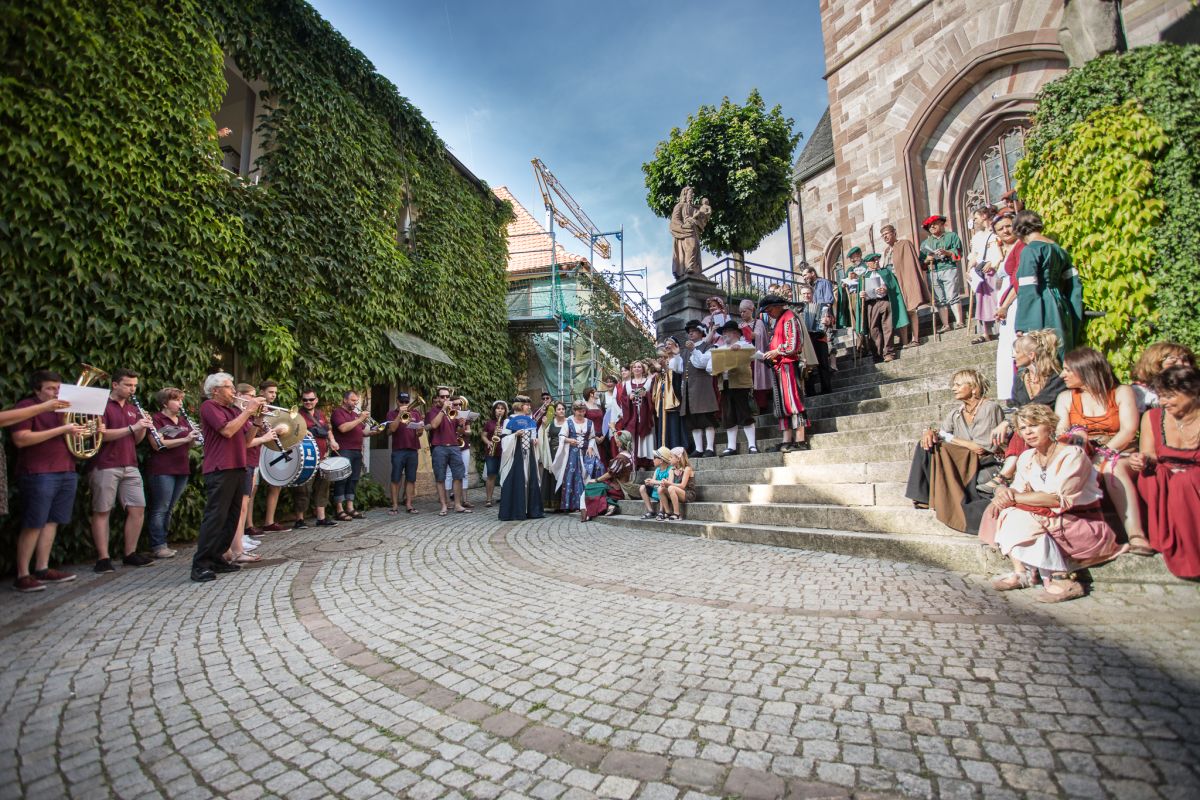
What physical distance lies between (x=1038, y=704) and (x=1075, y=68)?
807cm

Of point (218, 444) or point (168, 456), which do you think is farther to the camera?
point (168, 456)

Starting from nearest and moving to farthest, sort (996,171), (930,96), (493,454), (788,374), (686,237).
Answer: (788,374) → (493,454) → (996,171) → (930,96) → (686,237)

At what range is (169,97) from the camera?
689 cm

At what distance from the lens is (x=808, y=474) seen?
244 inches

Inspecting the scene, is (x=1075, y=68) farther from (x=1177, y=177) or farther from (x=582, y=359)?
(x=582, y=359)

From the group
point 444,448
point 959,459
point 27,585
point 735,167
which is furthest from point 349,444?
point 735,167

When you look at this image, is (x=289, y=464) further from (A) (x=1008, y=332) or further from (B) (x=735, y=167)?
(B) (x=735, y=167)

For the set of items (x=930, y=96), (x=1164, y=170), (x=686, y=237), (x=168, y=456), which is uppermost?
(x=930, y=96)

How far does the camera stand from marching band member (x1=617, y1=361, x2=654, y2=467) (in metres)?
8.88

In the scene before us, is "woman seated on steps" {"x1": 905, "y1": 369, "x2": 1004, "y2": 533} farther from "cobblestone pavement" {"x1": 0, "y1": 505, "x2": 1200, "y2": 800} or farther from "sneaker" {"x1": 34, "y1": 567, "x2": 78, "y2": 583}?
"sneaker" {"x1": 34, "y1": 567, "x2": 78, "y2": 583}

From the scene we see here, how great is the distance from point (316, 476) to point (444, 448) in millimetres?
2044

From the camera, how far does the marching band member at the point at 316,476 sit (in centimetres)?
786

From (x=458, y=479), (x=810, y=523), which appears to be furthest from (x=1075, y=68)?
(x=458, y=479)

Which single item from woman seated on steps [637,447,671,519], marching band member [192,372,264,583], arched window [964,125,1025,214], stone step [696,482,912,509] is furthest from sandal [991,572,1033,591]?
arched window [964,125,1025,214]
